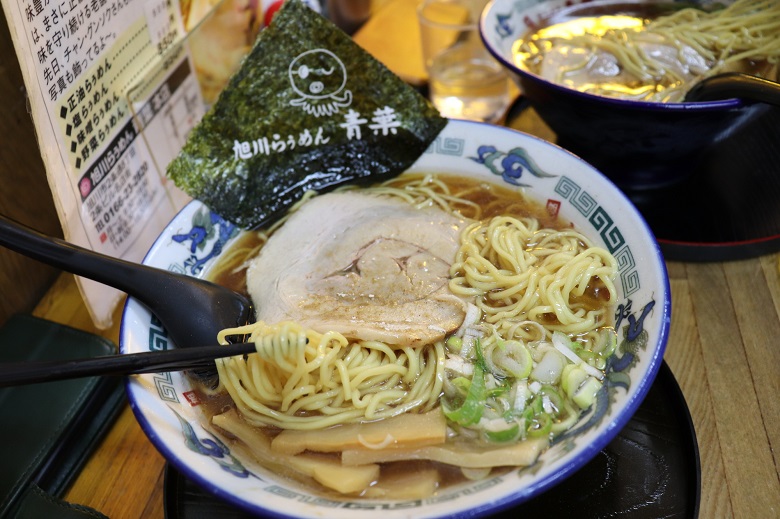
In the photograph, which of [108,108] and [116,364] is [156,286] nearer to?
[116,364]

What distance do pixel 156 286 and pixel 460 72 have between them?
6.57 feet

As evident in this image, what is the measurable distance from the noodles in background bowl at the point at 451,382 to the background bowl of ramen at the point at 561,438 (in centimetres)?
5

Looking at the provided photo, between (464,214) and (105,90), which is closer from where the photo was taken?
(105,90)

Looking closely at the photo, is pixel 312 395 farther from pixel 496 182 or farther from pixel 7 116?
pixel 7 116

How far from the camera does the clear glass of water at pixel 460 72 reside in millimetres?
3119

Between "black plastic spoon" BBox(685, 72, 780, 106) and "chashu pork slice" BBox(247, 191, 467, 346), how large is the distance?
0.94m

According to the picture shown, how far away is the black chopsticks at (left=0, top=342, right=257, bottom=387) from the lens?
138cm

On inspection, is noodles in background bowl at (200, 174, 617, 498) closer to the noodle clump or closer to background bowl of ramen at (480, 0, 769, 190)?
the noodle clump

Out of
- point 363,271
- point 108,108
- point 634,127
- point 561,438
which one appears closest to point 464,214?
point 363,271

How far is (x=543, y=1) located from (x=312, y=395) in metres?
2.30

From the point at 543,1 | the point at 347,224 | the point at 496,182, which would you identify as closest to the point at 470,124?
the point at 496,182

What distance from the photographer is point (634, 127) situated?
220 cm

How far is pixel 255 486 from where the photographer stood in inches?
56.5

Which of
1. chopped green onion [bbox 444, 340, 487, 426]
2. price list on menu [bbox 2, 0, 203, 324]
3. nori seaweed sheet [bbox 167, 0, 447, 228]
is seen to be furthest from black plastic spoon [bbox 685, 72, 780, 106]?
price list on menu [bbox 2, 0, 203, 324]
